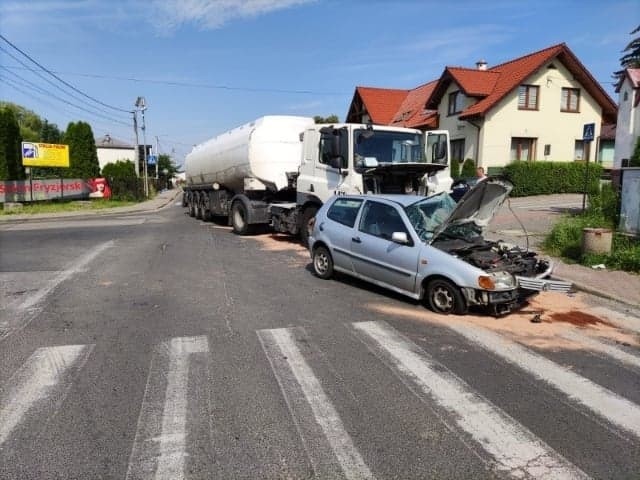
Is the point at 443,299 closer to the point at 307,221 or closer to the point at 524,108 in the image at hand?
the point at 307,221

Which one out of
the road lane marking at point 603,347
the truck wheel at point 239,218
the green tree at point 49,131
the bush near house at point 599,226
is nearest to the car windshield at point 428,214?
the road lane marking at point 603,347

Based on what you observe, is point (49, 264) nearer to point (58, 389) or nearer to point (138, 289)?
point (138, 289)

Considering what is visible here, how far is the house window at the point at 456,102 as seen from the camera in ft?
102

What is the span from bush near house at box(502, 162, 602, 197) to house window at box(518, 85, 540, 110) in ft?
14.0

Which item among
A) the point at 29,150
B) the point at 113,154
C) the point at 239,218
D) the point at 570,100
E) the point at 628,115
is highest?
the point at 570,100

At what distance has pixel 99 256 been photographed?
1179cm

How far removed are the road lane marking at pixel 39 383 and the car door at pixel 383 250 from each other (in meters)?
4.04

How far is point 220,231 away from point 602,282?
11566 millimetres

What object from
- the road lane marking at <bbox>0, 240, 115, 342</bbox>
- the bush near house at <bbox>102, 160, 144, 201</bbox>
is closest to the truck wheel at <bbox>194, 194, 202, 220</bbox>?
the road lane marking at <bbox>0, 240, 115, 342</bbox>

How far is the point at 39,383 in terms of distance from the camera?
4.59m

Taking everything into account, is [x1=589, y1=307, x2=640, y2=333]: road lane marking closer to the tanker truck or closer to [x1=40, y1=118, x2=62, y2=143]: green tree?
the tanker truck

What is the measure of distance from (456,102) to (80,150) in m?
24.1

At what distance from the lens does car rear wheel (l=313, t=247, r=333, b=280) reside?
8.92 metres

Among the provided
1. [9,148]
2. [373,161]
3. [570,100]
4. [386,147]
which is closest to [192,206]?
[9,148]
